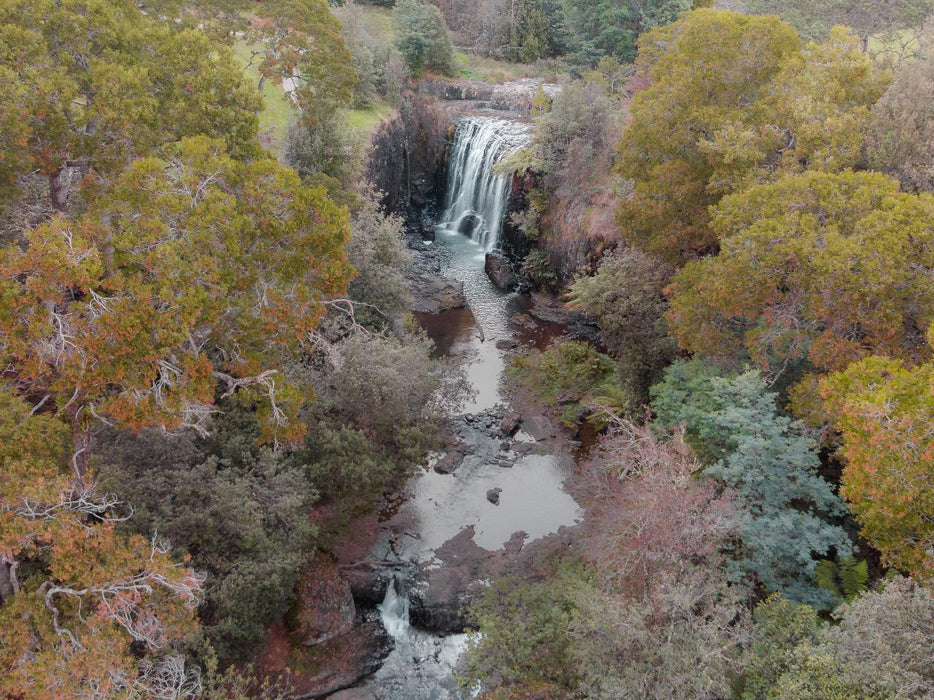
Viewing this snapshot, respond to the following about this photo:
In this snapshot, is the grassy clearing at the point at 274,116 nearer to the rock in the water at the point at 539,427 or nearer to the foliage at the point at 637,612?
the rock in the water at the point at 539,427

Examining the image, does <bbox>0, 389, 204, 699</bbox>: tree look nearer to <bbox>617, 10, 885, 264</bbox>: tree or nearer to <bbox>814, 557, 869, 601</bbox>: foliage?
<bbox>814, 557, 869, 601</bbox>: foliage

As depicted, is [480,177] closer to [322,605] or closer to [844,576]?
[322,605]

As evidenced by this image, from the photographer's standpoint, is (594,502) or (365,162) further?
(365,162)

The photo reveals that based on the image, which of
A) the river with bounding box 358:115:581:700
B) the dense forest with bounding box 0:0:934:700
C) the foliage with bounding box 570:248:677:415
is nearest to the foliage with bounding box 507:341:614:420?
the river with bounding box 358:115:581:700

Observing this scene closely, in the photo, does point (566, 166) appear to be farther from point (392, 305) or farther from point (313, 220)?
point (313, 220)

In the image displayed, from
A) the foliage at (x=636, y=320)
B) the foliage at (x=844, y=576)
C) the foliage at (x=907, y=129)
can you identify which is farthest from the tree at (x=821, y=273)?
the foliage at (x=636, y=320)

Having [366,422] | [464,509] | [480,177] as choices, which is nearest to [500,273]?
[480,177]

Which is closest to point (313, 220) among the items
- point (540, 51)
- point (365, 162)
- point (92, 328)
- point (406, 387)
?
point (92, 328)
